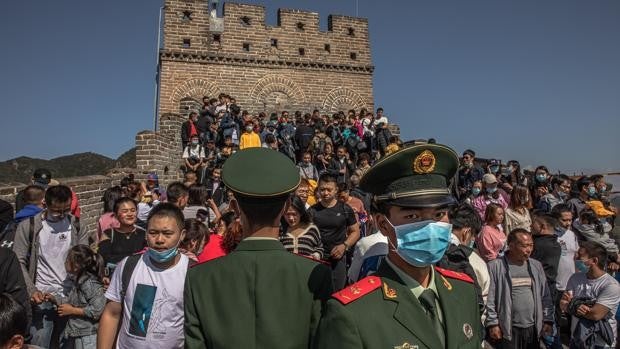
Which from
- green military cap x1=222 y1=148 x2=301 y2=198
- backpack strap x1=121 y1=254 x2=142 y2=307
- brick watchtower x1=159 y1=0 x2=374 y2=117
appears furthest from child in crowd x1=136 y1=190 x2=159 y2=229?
brick watchtower x1=159 y1=0 x2=374 y2=117

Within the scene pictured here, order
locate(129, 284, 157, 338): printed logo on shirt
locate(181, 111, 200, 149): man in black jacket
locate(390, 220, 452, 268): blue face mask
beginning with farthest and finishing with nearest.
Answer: locate(181, 111, 200, 149): man in black jacket, locate(129, 284, 157, 338): printed logo on shirt, locate(390, 220, 452, 268): blue face mask

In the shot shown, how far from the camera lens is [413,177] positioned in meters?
1.85

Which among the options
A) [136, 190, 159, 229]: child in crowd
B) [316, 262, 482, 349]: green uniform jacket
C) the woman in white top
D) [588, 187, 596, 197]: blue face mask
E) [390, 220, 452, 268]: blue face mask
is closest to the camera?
[316, 262, 482, 349]: green uniform jacket

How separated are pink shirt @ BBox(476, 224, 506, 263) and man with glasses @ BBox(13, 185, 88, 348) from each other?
478cm

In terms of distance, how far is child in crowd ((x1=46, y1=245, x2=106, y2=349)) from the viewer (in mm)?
3752

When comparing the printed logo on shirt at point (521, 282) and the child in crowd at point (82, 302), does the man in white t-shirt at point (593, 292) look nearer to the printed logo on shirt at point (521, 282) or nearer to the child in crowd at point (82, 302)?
the printed logo on shirt at point (521, 282)

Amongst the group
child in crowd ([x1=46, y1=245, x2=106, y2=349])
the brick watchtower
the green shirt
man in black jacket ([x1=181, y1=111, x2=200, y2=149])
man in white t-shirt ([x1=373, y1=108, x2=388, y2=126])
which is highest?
the brick watchtower

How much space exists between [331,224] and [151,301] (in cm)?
283

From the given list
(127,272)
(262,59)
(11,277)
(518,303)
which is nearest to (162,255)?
(127,272)

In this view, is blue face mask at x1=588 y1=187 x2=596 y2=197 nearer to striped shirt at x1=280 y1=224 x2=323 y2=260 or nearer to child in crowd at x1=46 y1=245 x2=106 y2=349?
striped shirt at x1=280 y1=224 x2=323 y2=260

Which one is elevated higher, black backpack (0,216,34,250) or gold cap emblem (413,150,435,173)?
gold cap emblem (413,150,435,173)

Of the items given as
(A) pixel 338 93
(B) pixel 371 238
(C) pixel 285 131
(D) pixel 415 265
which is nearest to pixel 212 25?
(A) pixel 338 93

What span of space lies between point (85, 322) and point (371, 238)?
2833 millimetres

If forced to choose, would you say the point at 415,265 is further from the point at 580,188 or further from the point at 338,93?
the point at 338,93
